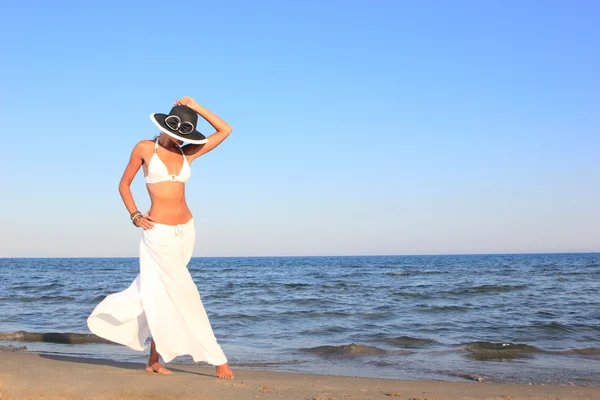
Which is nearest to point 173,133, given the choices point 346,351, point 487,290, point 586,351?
point 346,351

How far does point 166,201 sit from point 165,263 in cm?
53

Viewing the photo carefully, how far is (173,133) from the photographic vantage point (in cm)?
479

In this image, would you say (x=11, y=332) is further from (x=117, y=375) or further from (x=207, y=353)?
(x=207, y=353)

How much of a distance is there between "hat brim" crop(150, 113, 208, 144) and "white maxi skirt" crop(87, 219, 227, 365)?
2.51ft

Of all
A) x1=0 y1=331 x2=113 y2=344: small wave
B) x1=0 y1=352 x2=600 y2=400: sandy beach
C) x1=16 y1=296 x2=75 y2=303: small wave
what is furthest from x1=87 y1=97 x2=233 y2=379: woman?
x1=16 y1=296 x2=75 y2=303: small wave

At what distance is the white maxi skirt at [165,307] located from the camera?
4.88 meters

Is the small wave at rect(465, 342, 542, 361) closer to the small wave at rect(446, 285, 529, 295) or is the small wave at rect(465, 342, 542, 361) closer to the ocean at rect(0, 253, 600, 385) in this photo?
the ocean at rect(0, 253, 600, 385)

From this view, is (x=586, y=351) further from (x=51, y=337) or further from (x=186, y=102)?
(x=51, y=337)

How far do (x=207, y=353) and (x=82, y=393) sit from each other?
40.0 inches

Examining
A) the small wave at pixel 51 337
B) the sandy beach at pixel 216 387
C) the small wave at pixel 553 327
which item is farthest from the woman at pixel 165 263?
the small wave at pixel 553 327

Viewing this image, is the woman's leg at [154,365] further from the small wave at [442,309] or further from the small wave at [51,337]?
the small wave at [442,309]

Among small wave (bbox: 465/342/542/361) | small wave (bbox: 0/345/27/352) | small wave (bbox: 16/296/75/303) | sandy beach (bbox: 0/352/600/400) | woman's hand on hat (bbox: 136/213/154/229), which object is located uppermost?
woman's hand on hat (bbox: 136/213/154/229)

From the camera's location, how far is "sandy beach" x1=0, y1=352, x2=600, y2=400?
4.57 metres

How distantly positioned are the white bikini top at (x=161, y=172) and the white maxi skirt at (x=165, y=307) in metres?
0.40
